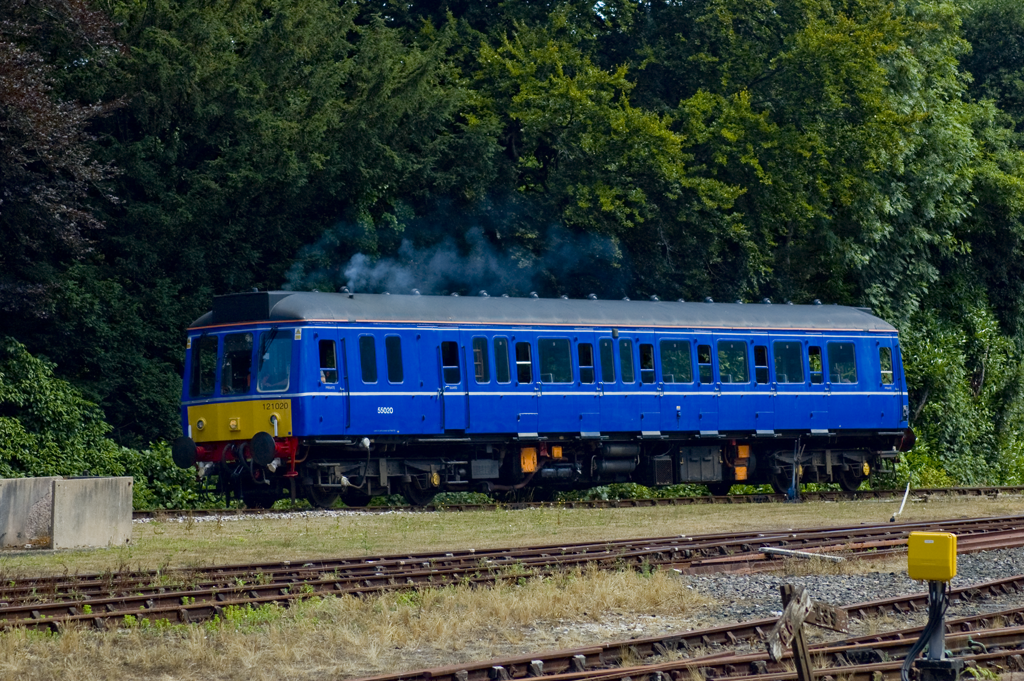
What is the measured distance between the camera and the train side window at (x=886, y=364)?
1144 inches

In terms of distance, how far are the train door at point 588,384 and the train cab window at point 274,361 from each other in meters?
5.44

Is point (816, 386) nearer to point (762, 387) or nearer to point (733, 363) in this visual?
point (762, 387)

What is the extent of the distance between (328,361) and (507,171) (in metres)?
10.6

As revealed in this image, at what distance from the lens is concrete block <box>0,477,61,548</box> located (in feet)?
58.2

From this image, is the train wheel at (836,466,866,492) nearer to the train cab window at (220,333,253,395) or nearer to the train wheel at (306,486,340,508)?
the train wheel at (306,486,340,508)

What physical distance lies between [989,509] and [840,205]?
1157 cm

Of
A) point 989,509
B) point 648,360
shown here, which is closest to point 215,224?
point 648,360

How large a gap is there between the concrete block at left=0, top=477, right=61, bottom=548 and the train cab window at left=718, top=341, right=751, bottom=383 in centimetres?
1333

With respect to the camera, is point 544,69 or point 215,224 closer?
point 215,224

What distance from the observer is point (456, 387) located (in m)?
23.6

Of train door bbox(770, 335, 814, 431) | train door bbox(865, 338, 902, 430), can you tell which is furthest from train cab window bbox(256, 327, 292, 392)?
train door bbox(865, 338, 902, 430)

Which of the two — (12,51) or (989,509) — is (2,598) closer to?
(12,51)

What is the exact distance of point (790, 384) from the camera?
27.6 m

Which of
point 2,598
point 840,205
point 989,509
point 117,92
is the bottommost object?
point 989,509
